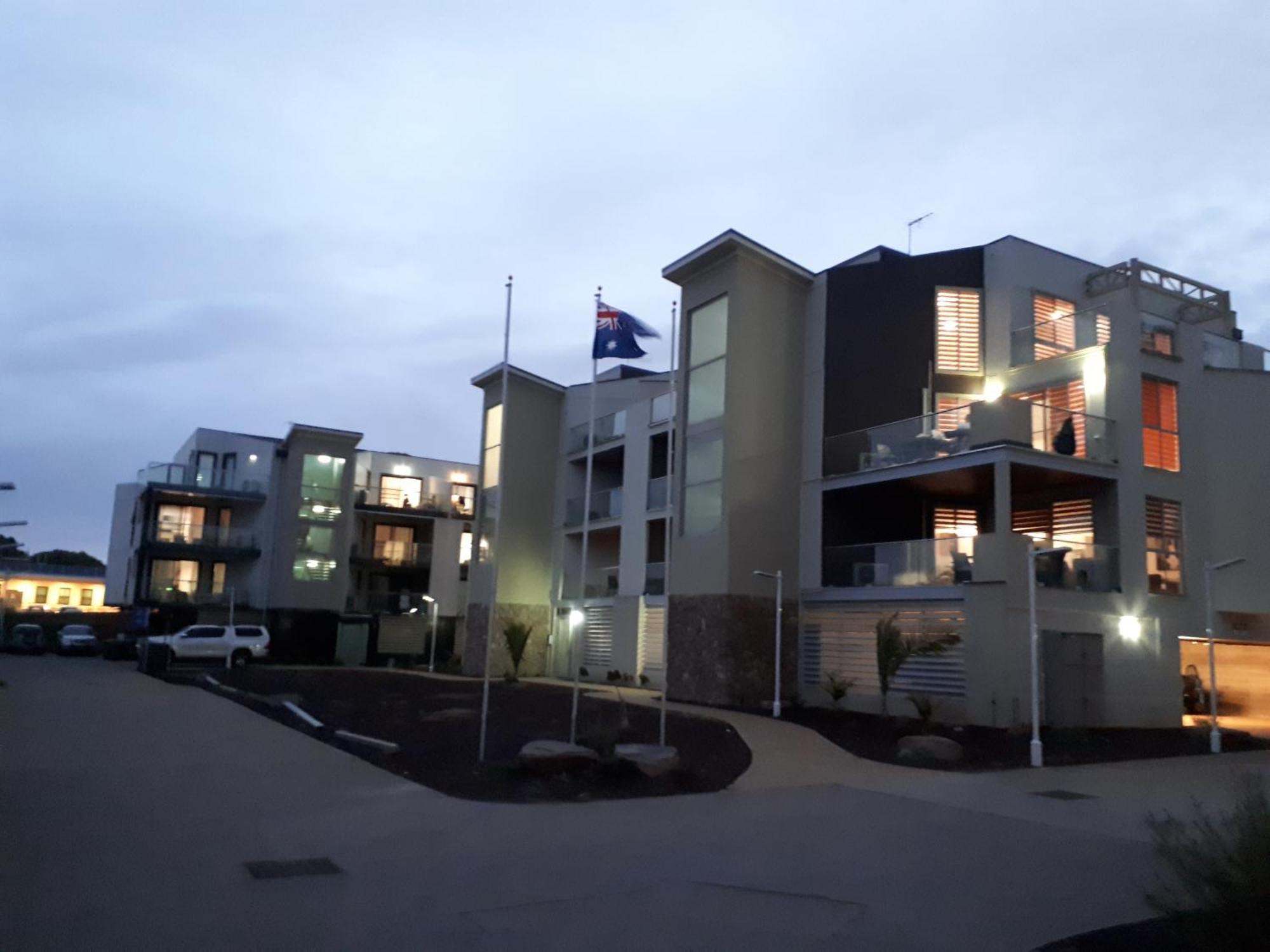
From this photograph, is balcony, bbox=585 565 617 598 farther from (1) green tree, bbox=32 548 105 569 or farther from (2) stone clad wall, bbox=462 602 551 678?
(1) green tree, bbox=32 548 105 569

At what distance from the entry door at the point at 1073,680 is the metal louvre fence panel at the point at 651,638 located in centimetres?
1130

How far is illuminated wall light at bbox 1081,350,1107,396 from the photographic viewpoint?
22547 mm

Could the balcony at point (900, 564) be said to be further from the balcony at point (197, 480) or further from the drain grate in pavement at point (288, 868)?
the balcony at point (197, 480)

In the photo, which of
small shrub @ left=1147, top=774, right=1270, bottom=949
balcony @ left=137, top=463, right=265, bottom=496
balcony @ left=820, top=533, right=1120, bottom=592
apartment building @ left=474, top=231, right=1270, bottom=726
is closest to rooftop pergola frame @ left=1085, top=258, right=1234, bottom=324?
apartment building @ left=474, top=231, right=1270, bottom=726

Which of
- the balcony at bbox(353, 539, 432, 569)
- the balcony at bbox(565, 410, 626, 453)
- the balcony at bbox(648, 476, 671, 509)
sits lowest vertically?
the balcony at bbox(353, 539, 432, 569)

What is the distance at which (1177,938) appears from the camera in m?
6.41

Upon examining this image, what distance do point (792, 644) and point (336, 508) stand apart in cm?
3122

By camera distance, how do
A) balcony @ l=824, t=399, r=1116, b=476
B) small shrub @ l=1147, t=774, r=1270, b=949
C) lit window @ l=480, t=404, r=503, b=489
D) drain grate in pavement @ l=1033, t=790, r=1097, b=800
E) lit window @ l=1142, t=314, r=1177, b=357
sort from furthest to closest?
lit window @ l=480, t=404, r=503, b=489
lit window @ l=1142, t=314, r=1177, b=357
balcony @ l=824, t=399, r=1116, b=476
drain grate in pavement @ l=1033, t=790, r=1097, b=800
small shrub @ l=1147, t=774, r=1270, b=949

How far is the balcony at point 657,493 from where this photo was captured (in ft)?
99.0

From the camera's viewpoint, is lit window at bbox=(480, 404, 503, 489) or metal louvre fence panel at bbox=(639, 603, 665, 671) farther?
lit window at bbox=(480, 404, 503, 489)

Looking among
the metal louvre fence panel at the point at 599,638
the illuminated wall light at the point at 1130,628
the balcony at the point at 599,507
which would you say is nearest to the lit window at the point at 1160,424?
the illuminated wall light at the point at 1130,628

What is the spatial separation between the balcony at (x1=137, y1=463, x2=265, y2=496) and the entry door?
39652mm

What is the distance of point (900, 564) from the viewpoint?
74.9 feet

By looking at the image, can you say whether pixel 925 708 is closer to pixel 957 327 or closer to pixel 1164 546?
pixel 1164 546
